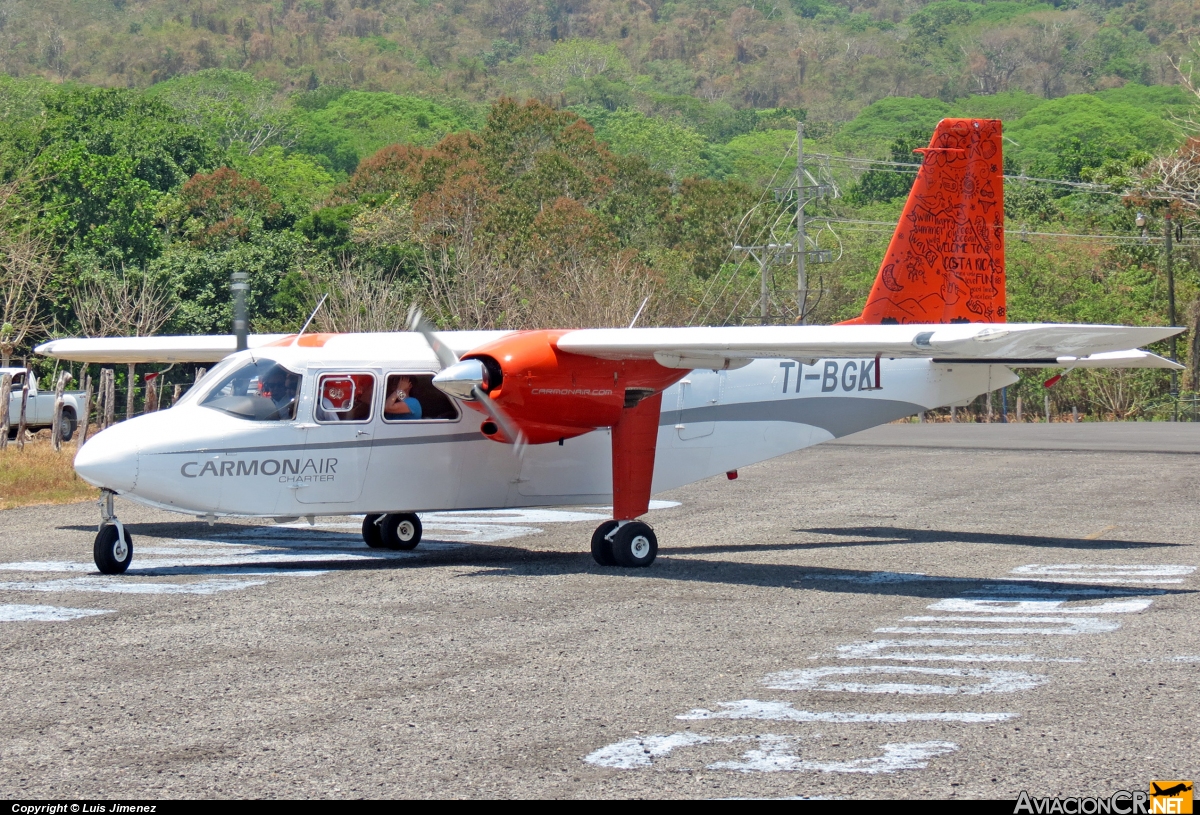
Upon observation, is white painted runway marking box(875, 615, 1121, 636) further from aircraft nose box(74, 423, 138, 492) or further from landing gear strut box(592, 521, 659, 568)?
aircraft nose box(74, 423, 138, 492)

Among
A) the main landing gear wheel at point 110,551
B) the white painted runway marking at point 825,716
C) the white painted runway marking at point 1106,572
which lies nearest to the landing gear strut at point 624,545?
the white painted runway marking at point 1106,572

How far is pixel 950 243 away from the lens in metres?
18.4

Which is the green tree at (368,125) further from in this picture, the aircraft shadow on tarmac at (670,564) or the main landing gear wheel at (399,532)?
the main landing gear wheel at (399,532)

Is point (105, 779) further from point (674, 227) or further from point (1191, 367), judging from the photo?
point (674, 227)

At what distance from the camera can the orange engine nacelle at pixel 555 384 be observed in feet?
48.2

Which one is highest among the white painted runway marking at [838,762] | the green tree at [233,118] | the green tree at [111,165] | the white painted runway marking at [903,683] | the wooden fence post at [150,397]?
the green tree at [233,118]

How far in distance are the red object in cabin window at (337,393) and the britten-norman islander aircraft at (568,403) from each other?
16mm

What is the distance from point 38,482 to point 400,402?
10.8 m

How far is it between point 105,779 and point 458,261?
49.1m

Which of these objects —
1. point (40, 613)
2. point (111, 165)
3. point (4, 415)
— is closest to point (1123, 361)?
point (40, 613)

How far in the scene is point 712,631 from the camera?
11305mm

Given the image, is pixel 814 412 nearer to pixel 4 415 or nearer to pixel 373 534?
pixel 373 534

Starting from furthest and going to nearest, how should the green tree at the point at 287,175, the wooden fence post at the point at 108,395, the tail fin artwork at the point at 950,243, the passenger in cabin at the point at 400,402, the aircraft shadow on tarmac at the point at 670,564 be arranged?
the green tree at the point at 287,175 < the wooden fence post at the point at 108,395 < the tail fin artwork at the point at 950,243 < the passenger in cabin at the point at 400,402 < the aircraft shadow on tarmac at the point at 670,564

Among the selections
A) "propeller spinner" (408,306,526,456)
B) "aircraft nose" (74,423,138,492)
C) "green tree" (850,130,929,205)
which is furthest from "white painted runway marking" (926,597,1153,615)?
"green tree" (850,130,929,205)
